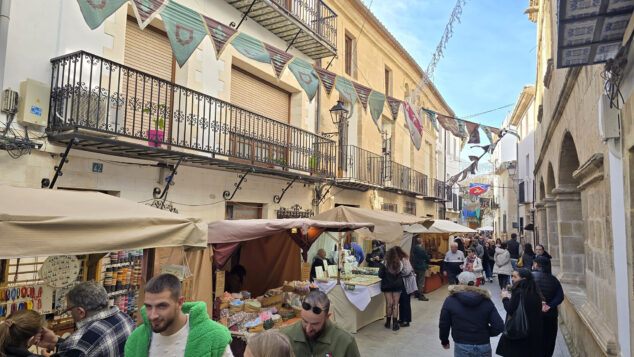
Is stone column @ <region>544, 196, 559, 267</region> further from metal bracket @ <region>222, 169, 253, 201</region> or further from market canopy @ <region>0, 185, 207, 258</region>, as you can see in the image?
market canopy @ <region>0, 185, 207, 258</region>

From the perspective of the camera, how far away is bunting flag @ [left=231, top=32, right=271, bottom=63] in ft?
19.9

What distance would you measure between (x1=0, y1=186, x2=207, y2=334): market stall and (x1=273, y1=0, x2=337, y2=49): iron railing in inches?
313

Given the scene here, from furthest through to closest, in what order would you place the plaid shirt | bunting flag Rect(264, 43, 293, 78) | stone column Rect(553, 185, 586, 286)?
stone column Rect(553, 185, 586, 286) < bunting flag Rect(264, 43, 293, 78) < the plaid shirt

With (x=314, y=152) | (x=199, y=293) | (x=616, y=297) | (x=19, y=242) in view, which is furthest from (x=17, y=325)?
(x=314, y=152)

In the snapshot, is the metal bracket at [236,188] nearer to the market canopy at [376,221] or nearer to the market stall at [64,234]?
the market canopy at [376,221]

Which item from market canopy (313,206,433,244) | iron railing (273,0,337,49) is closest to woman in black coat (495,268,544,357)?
market canopy (313,206,433,244)

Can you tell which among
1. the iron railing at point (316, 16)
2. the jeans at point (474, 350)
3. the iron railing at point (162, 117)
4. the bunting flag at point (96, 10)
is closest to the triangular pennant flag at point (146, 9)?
the bunting flag at point (96, 10)

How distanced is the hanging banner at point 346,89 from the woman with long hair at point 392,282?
11.0ft

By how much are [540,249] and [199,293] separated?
334 inches

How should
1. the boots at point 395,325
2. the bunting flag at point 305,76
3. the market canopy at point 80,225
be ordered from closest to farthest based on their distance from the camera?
the market canopy at point 80,225
the bunting flag at point 305,76
the boots at point 395,325

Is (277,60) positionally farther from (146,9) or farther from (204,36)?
(146,9)

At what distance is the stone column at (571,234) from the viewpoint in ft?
27.8

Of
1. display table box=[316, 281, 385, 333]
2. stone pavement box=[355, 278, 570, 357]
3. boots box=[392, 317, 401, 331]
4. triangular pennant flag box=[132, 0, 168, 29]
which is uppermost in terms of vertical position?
triangular pennant flag box=[132, 0, 168, 29]

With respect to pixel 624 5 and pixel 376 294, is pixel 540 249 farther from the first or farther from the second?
pixel 624 5
